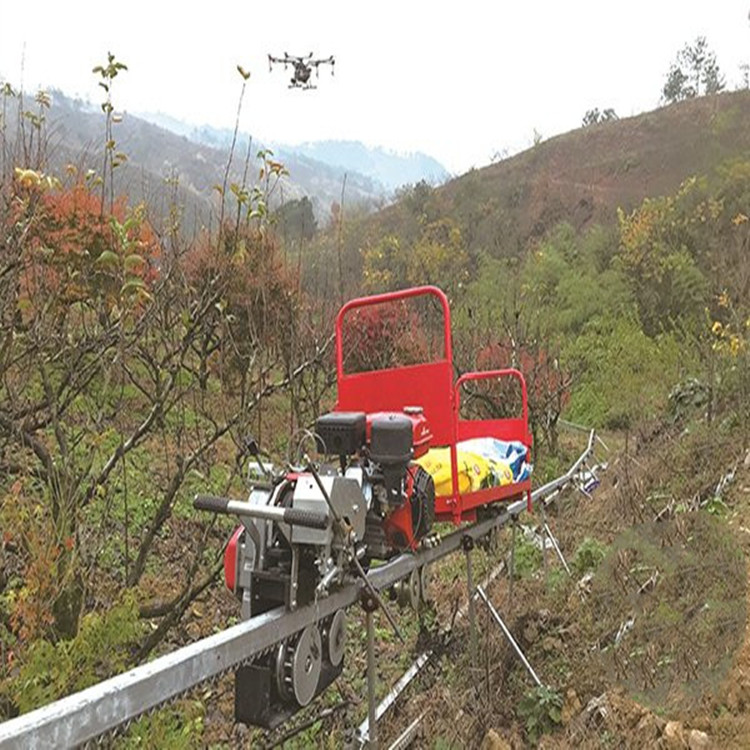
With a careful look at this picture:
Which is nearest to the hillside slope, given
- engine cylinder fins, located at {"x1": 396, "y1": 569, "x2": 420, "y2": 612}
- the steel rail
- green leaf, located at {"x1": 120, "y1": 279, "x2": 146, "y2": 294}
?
engine cylinder fins, located at {"x1": 396, "y1": 569, "x2": 420, "y2": 612}

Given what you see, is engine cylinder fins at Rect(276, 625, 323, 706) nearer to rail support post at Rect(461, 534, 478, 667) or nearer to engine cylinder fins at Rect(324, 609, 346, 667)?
engine cylinder fins at Rect(324, 609, 346, 667)

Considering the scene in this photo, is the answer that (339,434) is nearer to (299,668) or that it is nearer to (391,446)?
(391,446)

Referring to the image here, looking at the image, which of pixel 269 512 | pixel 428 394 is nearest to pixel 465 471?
pixel 428 394

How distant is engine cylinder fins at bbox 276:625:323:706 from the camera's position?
2332 millimetres

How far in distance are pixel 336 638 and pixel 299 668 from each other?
32 centimetres

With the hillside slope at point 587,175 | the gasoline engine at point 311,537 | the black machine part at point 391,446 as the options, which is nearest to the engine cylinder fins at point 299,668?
the gasoline engine at point 311,537

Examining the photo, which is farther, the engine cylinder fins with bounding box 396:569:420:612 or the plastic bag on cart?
the plastic bag on cart

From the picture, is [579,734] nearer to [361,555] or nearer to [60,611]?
[361,555]

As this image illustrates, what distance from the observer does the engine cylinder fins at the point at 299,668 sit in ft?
7.65

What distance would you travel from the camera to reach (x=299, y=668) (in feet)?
7.79

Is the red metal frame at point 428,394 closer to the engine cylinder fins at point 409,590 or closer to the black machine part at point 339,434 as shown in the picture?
the engine cylinder fins at point 409,590

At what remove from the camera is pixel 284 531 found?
235 centimetres

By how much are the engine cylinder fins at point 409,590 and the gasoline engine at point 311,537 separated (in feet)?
1.49

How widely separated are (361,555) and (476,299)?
1710 centimetres
